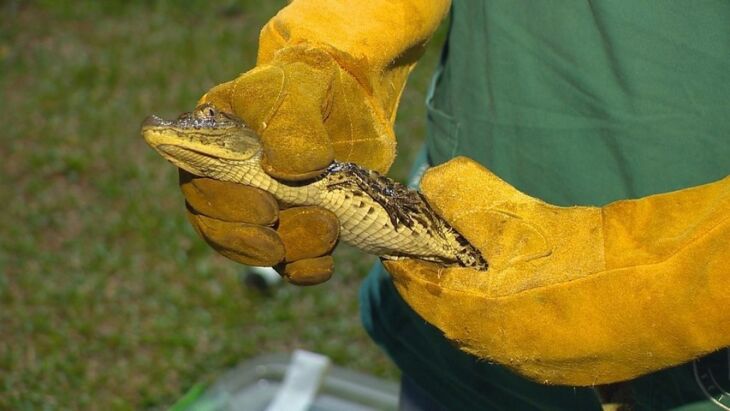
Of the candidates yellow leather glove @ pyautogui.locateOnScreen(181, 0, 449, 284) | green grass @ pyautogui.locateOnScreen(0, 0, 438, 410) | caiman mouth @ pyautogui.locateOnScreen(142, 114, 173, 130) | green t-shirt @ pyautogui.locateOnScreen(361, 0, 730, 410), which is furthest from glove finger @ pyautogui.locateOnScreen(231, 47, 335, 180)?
green grass @ pyautogui.locateOnScreen(0, 0, 438, 410)

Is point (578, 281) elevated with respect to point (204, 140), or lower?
lower

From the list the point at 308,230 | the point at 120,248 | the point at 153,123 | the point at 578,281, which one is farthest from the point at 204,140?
the point at 120,248

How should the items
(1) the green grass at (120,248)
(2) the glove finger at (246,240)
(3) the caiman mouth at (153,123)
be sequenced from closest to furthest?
1. (3) the caiman mouth at (153,123)
2. (2) the glove finger at (246,240)
3. (1) the green grass at (120,248)

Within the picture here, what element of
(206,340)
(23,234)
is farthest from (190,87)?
(206,340)

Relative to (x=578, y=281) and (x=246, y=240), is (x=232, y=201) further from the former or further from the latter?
(x=578, y=281)

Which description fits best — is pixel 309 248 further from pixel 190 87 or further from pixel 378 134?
pixel 190 87

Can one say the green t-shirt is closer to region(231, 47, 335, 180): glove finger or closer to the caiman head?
region(231, 47, 335, 180): glove finger

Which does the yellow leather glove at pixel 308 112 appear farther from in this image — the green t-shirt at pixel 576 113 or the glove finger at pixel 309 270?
the green t-shirt at pixel 576 113

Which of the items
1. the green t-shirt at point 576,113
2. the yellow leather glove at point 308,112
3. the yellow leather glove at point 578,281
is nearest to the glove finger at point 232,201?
the yellow leather glove at point 308,112
